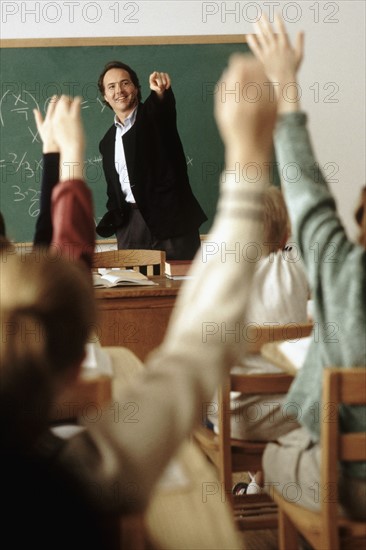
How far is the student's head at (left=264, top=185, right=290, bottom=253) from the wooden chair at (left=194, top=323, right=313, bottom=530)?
1.60 feet

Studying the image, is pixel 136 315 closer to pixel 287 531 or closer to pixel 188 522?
pixel 287 531

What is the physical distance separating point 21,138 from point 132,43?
3.18ft

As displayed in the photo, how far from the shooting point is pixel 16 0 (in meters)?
4.84

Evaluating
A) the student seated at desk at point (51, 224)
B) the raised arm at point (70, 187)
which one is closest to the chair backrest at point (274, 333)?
the student seated at desk at point (51, 224)

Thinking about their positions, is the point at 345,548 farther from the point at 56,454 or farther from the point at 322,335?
the point at 56,454

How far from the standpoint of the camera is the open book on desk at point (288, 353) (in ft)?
5.46

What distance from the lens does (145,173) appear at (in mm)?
4809

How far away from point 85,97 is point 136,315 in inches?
92.8

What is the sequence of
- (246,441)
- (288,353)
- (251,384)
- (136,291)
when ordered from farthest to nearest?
(136,291)
(246,441)
(251,384)
(288,353)

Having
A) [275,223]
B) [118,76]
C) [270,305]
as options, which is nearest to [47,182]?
[270,305]

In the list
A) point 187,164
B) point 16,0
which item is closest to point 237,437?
point 187,164

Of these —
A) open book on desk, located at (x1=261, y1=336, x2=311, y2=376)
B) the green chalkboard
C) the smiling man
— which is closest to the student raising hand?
open book on desk, located at (x1=261, y1=336, x2=311, y2=376)

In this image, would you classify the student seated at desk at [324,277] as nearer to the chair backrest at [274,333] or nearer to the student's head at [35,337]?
the chair backrest at [274,333]

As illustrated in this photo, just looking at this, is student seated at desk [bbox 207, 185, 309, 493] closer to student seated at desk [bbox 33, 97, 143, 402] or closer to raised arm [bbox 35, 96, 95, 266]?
student seated at desk [bbox 33, 97, 143, 402]
